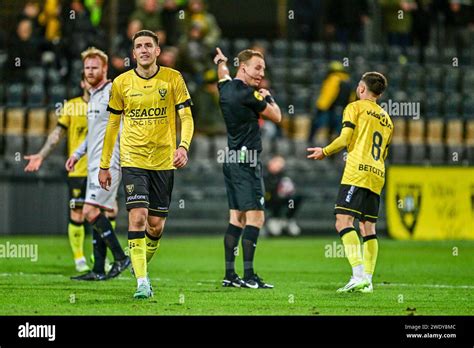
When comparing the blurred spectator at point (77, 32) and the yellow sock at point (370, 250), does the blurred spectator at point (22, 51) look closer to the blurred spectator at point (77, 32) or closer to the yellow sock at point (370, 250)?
the blurred spectator at point (77, 32)

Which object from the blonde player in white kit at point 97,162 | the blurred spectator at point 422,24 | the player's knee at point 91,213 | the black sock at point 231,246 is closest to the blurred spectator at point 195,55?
the blurred spectator at point 422,24

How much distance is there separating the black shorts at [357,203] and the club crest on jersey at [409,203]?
950cm

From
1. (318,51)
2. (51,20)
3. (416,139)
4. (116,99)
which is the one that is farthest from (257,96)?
(318,51)

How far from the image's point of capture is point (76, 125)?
14.2 meters

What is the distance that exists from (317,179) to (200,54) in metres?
3.47

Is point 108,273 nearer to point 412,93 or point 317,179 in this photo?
point 317,179

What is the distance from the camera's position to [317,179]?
74.1ft

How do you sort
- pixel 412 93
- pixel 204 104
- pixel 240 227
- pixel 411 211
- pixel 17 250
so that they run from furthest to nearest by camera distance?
pixel 412 93, pixel 204 104, pixel 411 211, pixel 17 250, pixel 240 227

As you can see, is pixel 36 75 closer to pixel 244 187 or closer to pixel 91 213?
pixel 91 213

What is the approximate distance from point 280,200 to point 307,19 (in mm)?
6012

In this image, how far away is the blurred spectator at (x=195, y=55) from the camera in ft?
77.4

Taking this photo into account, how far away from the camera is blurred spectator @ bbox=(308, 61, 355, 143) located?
77.4 feet

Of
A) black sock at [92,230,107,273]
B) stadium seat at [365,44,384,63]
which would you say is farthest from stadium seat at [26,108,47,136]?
black sock at [92,230,107,273]
